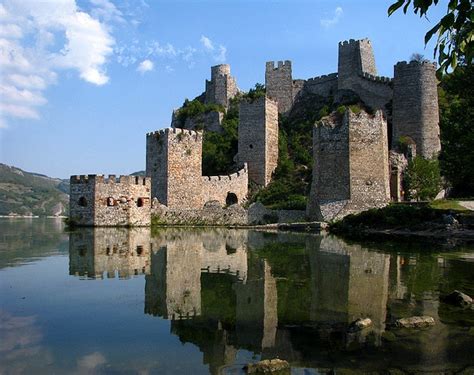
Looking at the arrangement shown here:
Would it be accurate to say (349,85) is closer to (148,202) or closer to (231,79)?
(231,79)

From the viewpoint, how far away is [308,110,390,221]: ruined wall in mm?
26062

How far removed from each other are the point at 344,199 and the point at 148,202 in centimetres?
1027

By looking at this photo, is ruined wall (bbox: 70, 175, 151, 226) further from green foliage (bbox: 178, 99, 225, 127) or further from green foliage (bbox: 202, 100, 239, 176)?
green foliage (bbox: 178, 99, 225, 127)

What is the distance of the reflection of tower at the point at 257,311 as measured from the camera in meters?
5.65

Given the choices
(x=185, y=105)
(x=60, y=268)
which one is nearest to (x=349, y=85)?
(x=185, y=105)

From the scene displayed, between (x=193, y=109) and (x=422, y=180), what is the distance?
67.9ft

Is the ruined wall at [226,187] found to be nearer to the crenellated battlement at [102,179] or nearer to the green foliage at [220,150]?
the green foliage at [220,150]

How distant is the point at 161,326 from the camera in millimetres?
6078

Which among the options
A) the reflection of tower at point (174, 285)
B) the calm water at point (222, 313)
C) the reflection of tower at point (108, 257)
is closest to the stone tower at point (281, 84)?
the reflection of tower at point (108, 257)

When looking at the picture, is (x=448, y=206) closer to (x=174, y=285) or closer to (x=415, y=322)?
(x=174, y=285)

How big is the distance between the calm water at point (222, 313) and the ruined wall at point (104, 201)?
1164 cm

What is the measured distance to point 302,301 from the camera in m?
7.54

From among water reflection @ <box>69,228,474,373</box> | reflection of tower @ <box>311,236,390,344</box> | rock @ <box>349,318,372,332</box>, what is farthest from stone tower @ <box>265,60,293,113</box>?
rock @ <box>349,318,372,332</box>

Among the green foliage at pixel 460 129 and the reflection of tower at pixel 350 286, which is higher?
the green foliage at pixel 460 129
